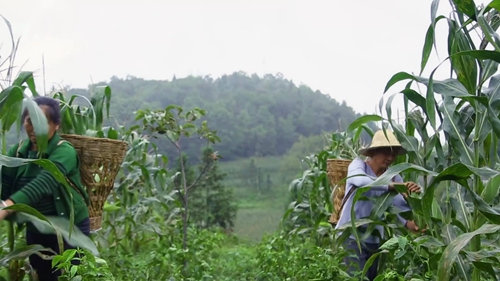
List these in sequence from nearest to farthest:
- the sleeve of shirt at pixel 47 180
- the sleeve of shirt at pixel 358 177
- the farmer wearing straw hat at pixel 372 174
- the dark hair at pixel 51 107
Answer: the sleeve of shirt at pixel 47 180 < the dark hair at pixel 51 107 < the sleeve of shirt at pixel 358 177 < the farmer wearing straw hat at pixel 372 174

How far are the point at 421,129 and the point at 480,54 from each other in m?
0.74

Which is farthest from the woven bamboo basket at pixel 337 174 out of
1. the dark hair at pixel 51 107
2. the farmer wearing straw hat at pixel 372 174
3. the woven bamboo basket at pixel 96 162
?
the dark hair at pixel 51 107

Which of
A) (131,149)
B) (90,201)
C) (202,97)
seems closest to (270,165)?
(202,97)

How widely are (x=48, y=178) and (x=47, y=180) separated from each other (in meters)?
0.01

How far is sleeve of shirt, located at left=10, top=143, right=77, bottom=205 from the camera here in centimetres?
239

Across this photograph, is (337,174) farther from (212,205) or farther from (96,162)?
(212,205)

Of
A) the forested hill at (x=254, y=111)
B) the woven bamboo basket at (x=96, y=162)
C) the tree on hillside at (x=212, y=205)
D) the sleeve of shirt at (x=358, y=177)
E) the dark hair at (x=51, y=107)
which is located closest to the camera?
the dark hair at (x=51, y=107)

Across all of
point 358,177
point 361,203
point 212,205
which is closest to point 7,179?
point 358,177

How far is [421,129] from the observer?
8.61 ft

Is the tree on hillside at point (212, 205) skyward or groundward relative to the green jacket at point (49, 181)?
groundward

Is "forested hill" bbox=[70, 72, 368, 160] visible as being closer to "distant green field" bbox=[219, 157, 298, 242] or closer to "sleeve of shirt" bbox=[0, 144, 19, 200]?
"distant green field" bbox=[219, 157, 298, 242]

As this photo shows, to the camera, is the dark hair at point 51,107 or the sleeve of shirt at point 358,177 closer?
the dark hair at point 51,107

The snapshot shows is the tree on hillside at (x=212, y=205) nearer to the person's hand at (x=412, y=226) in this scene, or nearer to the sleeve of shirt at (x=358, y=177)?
the sleeve of shirt at (x=358, y=177)

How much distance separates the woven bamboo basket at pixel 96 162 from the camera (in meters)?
2.75
